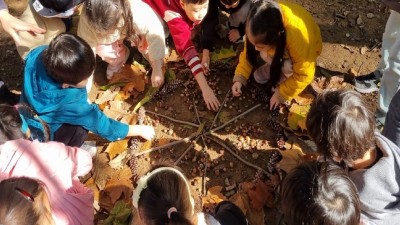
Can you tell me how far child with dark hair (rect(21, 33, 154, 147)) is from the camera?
2396 millimetres

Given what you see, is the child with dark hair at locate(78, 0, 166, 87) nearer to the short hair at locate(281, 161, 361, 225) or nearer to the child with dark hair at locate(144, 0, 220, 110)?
the child with dark hair at locate(144, 0, 220, 110)

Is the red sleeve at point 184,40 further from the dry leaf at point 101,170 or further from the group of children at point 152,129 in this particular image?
the dry leaf at point 101,170

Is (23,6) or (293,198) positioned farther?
(23,6)

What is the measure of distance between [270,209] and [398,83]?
1.12 meters

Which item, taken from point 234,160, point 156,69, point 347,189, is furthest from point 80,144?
point 347,189

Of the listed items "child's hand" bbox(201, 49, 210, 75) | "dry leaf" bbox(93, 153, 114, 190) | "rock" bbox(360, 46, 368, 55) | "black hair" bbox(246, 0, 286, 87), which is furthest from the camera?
"rock" bbox(360, 46, 368, 55)

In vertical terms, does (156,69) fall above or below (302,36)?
below

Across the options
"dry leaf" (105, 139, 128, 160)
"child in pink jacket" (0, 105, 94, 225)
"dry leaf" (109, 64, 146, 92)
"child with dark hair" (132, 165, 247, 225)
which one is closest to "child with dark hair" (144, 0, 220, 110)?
"dry leaf" (109, 64, 146, 92)

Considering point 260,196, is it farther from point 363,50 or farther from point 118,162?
point 363,50

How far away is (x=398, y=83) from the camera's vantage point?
263cm

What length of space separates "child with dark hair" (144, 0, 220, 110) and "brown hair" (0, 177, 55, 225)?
1.40 metres

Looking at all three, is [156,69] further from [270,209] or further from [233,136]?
[270,209]

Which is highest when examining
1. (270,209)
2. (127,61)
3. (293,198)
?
(293,198)

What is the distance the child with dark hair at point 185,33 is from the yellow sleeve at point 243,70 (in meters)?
0.21
